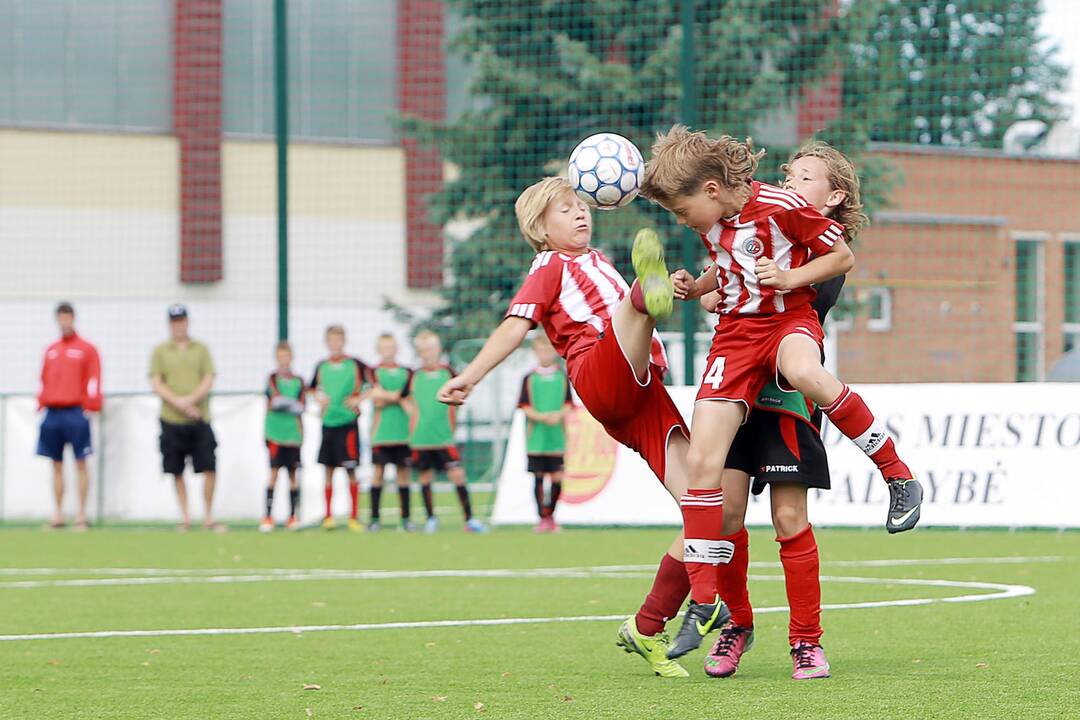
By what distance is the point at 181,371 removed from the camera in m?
15.9

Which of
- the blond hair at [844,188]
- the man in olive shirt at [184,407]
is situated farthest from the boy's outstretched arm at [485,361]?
the man in olive shirt at [184,407]

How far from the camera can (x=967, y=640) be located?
674cm

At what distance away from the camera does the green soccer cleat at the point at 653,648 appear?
19.4 feet

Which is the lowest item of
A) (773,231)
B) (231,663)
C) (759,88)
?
(231,663)

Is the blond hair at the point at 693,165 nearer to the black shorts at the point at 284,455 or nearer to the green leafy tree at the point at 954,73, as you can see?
the black shorts at the point at 284,455

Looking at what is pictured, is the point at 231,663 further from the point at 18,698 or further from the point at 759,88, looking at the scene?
the point at 759,88

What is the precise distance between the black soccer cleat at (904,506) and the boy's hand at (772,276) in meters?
0.73

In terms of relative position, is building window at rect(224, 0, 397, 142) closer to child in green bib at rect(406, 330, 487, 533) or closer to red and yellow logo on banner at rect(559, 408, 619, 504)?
child in green bib at rect(406, 330, 487, 533)

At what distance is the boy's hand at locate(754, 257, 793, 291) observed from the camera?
569cm

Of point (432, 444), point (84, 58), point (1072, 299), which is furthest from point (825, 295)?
point (84, 58)

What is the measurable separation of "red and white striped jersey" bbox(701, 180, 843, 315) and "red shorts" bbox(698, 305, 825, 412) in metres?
0.04

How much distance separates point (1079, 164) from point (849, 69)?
2.73m

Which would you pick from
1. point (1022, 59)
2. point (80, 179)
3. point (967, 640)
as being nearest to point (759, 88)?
point (1022, 59)

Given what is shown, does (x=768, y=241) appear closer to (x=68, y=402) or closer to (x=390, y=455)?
(x=390, y=455)
